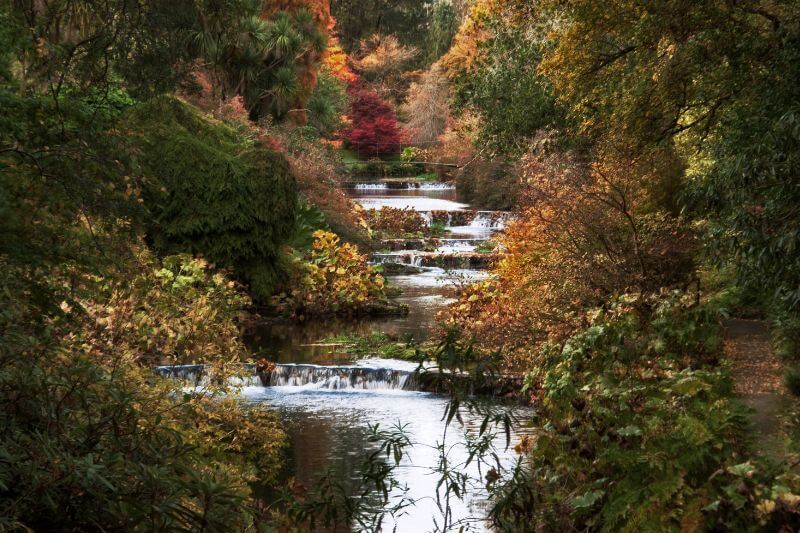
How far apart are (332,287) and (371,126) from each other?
39.2 meters

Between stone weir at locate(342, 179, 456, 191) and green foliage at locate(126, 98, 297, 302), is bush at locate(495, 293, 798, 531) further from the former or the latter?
stone weir at locate(342, 179, 456, 191)

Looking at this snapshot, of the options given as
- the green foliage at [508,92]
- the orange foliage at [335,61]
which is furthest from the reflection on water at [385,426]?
the orange foliage at [335,61]

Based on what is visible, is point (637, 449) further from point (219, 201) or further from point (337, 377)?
point (219, 201)

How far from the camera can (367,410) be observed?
11102mm

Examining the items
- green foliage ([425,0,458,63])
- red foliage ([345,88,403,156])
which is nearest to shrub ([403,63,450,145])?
red foliage ([345,88,403,156])

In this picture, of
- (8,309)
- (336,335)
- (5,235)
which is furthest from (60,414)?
(336,335)

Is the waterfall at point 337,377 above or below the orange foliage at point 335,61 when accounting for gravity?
below

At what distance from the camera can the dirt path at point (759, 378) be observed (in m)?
6.74

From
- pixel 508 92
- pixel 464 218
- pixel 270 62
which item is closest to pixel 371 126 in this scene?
pixel 270 62

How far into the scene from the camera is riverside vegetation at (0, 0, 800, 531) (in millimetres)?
4750

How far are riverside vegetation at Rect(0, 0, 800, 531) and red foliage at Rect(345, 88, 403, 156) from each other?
109 feet

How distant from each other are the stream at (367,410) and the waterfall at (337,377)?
Result: 0.04 ft

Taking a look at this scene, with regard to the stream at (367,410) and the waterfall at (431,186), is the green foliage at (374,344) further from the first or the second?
the waterfall at (431,186)

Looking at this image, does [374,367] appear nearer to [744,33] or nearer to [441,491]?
[441,491]
